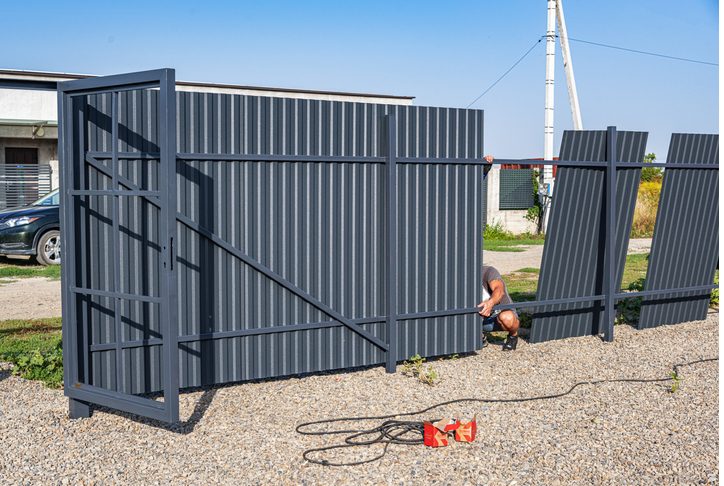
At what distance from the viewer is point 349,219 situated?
5.58 meters

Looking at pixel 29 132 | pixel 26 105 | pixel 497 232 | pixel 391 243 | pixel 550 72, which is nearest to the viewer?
pixel 391 243

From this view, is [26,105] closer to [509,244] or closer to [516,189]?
[509,244]

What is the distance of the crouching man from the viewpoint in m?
6.23

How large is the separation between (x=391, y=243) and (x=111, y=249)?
2.25 metres

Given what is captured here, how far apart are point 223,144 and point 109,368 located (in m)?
1.88

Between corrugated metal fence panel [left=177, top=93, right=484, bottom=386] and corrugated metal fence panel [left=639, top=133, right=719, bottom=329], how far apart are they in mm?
2693

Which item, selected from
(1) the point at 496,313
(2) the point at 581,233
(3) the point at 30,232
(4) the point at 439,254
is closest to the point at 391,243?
(4) the point at 439,254

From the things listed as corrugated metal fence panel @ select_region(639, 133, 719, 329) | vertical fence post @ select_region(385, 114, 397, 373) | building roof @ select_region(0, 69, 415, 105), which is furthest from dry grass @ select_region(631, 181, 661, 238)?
vertical fence post @ select_region(385, 114, 397, 373)

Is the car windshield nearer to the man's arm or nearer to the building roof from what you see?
the building roof

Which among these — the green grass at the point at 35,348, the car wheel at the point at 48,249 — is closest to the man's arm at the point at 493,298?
the green grass at the point at 35,348

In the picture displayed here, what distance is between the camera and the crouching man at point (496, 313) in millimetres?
6227

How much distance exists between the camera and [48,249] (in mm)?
Result: 12352

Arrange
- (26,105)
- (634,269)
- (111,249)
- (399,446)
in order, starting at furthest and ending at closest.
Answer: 1. (26,105)
2. (634,269)
3. (111,249)
4. (399,446)

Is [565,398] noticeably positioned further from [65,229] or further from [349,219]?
[65,229]
